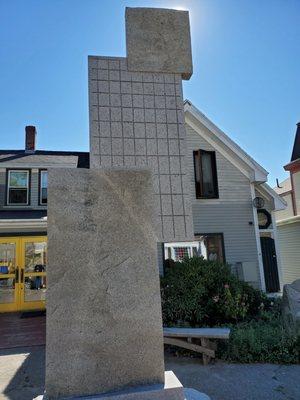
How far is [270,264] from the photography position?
1307cm

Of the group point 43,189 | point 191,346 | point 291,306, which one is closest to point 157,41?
point 191,346

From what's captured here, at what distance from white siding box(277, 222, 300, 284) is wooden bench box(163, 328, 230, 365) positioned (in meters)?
11.9

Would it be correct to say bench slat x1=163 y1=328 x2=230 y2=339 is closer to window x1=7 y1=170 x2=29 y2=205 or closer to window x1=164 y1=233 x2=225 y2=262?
window x1=164 y1=233 x2=225 y2=262

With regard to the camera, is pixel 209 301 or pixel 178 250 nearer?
pixel 209 301

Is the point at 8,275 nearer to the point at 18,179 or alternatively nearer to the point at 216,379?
the point at 18,179

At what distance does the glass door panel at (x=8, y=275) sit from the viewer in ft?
40.3

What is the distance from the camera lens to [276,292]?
41.7 ft

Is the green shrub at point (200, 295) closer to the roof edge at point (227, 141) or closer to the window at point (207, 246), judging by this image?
the window at point (207, 246)

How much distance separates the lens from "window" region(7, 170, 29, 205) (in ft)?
47.0

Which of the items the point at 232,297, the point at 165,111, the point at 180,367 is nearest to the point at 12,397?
the point at 180,367

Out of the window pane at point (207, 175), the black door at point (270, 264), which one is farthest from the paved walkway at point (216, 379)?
the black door at point (270, 264)

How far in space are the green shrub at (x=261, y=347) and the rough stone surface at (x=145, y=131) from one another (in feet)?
11.1

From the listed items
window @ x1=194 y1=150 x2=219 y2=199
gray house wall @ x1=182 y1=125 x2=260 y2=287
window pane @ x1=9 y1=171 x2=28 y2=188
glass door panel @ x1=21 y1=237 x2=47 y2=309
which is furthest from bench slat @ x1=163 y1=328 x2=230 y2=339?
window pane @ x1=9 y1=171 x2=28 y2=188

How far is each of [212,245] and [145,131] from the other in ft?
31.2
